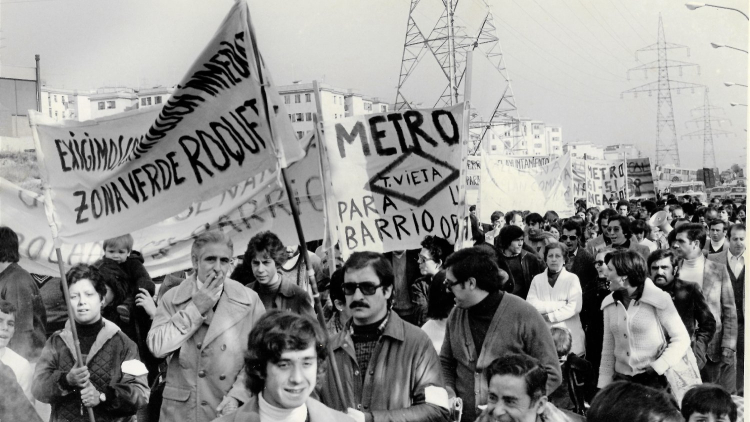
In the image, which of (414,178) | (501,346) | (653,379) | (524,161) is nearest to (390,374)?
(501,346)

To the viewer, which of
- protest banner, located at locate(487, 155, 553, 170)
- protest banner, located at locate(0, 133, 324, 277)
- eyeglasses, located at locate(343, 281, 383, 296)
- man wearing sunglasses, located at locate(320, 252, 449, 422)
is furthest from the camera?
protest banner, located at locate(487, 155, 553, 170)

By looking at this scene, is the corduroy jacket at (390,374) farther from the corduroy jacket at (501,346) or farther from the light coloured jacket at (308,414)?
the light coloured jacket at (308,414)

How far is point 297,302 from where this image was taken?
5195 mm

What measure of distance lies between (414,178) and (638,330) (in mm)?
1816

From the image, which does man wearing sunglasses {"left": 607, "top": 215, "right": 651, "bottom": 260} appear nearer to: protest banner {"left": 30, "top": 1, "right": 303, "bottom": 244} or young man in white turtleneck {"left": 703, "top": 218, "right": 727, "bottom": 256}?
young man in white turtleneck {"left": 703, "top": 218, "right": 727, "bottom": 256}

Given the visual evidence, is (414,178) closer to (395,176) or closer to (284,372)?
(395,176)

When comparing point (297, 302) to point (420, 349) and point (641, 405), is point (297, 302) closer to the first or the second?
point (420, 349)

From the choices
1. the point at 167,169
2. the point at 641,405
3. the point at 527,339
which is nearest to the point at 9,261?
the point at 167,169

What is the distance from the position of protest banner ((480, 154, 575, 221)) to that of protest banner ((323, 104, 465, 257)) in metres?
7.75

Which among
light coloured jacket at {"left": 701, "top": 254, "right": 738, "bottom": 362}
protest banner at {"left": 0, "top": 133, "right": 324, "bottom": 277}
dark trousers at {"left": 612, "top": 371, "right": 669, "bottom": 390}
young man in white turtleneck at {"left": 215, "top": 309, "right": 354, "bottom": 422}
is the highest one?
protest banner at {"left": 0, "top": 133, "right": 324, "bottom": 277}

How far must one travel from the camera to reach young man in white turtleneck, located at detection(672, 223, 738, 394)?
6.82 metres

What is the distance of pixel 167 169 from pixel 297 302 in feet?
3.56

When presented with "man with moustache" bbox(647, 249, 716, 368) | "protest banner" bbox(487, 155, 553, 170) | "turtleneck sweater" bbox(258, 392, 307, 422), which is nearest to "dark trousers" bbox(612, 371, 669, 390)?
Answer: "man with moustache" bbox(647, 249, 716, 368)

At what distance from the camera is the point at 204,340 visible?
4488 millimetres
